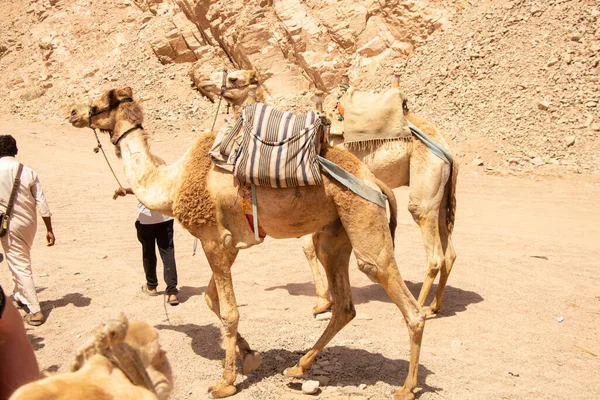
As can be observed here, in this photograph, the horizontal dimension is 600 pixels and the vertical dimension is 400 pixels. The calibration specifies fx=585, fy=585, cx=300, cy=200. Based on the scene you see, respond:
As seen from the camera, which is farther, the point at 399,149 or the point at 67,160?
the point at 67,160

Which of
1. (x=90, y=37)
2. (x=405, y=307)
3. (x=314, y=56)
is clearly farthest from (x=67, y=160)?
(x=405, y=307)

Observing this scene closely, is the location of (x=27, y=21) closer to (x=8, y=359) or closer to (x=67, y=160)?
(x=67, y=160)

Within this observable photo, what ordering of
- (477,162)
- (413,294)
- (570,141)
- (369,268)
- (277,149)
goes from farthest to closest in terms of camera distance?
1. (477,162)
2. (570,141)
3. (413,294)
4. (369,268)
5. (277,149)

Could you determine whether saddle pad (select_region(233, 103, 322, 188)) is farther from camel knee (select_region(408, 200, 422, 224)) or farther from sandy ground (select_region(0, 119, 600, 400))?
camel knee (select_region(408, 200, 422, 224))

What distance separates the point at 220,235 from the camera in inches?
188

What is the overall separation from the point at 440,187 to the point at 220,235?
3180mm

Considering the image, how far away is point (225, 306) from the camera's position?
15.9 ft

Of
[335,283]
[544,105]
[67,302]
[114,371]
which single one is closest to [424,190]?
[335,283]

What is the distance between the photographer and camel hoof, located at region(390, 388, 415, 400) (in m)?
4.63

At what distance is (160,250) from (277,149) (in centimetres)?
326

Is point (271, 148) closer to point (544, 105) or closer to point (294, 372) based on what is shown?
point (294, 372)

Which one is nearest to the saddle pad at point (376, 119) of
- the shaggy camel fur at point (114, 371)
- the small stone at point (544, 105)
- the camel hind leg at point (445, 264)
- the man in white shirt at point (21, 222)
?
the camel hind leg at point (445, 264)

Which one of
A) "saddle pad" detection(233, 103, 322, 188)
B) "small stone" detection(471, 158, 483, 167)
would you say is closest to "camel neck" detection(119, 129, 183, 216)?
"saddle pad" detection(233, 103, 322, 188)

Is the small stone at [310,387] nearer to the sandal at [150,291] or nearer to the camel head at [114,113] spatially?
the camel head at [114,113]
